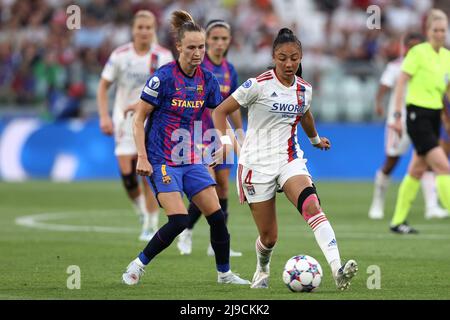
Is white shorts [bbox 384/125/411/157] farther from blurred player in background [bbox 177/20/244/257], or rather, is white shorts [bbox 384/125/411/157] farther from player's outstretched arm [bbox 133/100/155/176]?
player's outstretched arm [bbox 133/100/155/176]

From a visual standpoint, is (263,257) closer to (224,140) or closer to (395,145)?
(224,140)

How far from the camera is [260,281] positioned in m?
9.30

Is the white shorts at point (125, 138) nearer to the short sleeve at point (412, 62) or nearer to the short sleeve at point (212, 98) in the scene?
the short sleeve at point (412, 62)

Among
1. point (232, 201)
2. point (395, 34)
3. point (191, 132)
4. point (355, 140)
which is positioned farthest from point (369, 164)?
point (191, 132)

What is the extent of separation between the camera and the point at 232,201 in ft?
65.3

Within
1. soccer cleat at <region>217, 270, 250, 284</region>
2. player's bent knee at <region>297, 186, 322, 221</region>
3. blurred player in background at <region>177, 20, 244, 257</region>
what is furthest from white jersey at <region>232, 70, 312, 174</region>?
blurred player in background at <region>177, 20, 244, 257</region>

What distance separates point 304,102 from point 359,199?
35.6 ft

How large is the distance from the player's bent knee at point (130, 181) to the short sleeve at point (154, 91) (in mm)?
4980

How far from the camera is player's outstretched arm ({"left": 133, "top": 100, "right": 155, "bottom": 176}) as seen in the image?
9.28m

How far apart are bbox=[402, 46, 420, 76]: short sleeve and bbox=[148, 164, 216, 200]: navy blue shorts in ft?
15.7

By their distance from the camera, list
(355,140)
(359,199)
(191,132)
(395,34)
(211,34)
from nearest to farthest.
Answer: (191,132), (211,34), (359,199), (355,140), (395,34)

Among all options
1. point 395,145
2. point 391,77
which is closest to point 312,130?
point 395,145

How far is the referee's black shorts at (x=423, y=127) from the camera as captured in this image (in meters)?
13.4

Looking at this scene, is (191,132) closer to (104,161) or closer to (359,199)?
(359,199)
